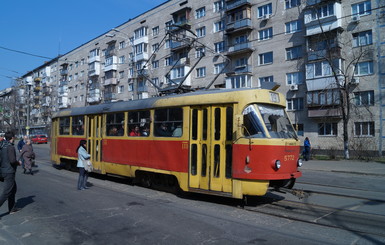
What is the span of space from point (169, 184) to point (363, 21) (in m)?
25.9

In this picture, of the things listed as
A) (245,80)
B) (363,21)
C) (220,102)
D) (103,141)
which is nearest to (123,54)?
(245,80)

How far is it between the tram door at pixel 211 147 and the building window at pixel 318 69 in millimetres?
23858

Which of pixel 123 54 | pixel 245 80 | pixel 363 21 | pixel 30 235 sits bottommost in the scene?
pixel 30 235

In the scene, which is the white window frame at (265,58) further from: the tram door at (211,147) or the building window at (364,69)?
the tram door at (211,147)

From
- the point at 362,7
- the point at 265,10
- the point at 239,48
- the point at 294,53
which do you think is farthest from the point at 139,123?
the point at 265,10

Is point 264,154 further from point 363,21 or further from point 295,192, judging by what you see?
point 363,21

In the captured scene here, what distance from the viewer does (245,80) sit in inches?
1331

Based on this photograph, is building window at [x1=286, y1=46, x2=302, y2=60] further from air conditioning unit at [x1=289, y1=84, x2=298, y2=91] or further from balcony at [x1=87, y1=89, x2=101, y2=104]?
balcony at [x1=87, y1=89, x2=101, y2=104]

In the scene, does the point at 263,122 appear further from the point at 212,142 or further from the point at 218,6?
the point at 218,6

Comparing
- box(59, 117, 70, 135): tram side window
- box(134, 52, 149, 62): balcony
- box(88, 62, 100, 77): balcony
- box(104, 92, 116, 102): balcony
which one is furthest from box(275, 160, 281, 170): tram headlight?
box(88, 62, 100, 77): balcony

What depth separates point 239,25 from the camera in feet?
114

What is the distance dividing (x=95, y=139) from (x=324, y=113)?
22644mm

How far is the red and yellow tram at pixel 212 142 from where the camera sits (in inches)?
287

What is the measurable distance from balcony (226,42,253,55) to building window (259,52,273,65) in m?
1.41
